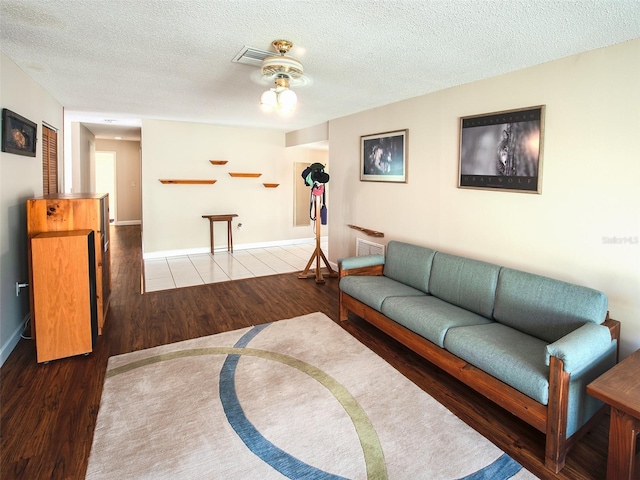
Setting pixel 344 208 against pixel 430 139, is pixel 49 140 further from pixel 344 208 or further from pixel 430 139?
pixel 430 139

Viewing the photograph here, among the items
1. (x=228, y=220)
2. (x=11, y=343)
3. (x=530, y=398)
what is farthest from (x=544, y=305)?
(x=228, y=220)

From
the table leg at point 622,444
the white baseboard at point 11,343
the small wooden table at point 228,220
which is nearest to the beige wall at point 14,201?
the white baseboard at point 11,343

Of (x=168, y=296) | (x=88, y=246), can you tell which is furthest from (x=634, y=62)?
(x=168, y=296)

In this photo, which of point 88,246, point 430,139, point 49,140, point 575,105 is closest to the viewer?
point 575,105

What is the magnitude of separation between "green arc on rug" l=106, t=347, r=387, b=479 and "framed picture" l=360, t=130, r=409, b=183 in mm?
2485

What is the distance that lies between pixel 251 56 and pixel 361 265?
218 cm

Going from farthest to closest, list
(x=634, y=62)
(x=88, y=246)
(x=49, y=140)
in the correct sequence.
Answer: (x=49, y=140) → (x=88, y=246) → (x=634, y=62)

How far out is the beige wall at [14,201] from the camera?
289cm

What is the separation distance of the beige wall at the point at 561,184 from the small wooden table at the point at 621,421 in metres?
1.03

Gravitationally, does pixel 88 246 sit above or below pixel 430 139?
below

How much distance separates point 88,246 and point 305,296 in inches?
95.8

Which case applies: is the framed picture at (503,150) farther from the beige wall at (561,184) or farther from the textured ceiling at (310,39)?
the textured ceiling at (310,39)

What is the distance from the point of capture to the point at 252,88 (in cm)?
379

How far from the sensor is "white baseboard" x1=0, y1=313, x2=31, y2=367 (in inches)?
112
